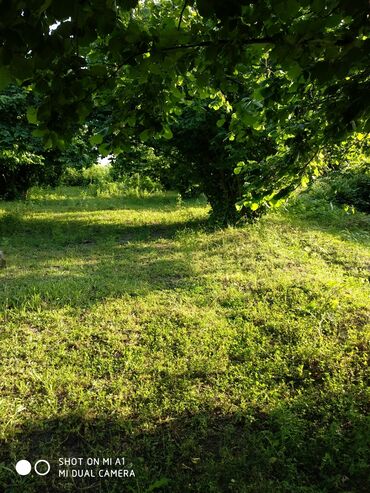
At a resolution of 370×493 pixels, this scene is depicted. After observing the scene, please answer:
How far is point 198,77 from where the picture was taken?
244cm

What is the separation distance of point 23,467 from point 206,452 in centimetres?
Result: 139

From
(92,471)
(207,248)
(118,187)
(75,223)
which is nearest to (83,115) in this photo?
(92,471)

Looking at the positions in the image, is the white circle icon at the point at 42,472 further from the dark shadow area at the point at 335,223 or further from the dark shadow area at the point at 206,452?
the dark shadow area at the point at 335,223

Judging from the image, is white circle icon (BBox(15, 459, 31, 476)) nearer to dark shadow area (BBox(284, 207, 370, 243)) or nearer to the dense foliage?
the dense foliage

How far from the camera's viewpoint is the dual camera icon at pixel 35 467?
3006mm

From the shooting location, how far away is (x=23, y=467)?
3039 mm

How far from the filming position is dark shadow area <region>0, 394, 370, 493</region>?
9.62 ft

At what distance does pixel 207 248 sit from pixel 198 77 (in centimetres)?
652

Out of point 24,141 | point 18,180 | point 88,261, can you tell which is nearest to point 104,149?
point 88,261

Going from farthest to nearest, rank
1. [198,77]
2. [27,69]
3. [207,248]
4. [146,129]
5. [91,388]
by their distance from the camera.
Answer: [207,248] → [91,388] → [146,129] → [198,77] → [27,69]

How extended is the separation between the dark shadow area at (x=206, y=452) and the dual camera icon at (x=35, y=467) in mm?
24

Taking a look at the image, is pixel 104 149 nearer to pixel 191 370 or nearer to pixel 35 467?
pixel 35 467

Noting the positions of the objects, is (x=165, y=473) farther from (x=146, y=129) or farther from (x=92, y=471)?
(x=146, y=129)

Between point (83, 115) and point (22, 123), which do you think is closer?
point (83, 115)
